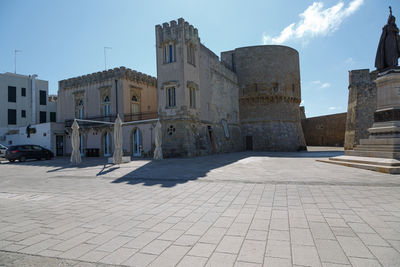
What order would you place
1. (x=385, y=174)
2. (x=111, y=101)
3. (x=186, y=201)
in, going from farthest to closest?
(x=111, y=101) < (x=385, y=174) < (x=186, y=201)

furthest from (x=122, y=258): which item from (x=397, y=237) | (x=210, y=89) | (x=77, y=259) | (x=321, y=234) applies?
(x=210, y=89)

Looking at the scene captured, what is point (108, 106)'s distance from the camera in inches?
920

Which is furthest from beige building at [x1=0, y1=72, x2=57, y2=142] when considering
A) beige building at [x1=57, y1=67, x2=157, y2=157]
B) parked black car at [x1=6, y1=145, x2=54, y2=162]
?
parked black car at [x1=6, y1=145, x2=54, y2=162]

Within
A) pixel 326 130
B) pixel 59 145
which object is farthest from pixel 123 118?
pixel 326 130

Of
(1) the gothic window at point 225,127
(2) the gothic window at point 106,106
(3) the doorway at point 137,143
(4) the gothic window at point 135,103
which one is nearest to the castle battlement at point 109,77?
(4) the gothic window at point 135,103

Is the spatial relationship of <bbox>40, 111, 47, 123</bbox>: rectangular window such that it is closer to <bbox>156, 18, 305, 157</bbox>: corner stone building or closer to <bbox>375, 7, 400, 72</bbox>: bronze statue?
<bbox>156, 18, 305, 157</bbox>: corner stone building

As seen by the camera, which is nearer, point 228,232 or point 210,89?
point 228,232

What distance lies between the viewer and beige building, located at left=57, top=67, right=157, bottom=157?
20766mm

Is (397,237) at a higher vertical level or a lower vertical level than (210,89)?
lower

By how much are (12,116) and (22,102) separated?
2355mm

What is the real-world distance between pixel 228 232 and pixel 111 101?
71.4 feet

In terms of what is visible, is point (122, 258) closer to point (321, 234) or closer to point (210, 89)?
point (321, 234)

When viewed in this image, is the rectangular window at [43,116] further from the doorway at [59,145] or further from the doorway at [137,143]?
the doorway at [137,143]

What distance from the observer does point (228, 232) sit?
137 inches
